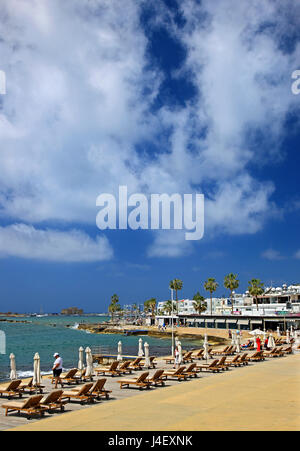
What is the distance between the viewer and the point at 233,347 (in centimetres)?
3328

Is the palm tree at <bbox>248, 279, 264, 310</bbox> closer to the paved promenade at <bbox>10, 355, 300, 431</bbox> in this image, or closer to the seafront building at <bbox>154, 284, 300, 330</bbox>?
the seafront building at <bbox>154, 284, 300, 330</bbox>

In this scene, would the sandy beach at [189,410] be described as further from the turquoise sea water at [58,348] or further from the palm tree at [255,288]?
the palm tree at [255,288]

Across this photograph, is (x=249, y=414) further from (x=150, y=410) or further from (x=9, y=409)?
(x=9, y=409)

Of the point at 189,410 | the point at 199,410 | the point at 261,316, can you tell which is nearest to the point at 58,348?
the point at 261,316

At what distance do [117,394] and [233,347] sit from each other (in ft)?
62.5

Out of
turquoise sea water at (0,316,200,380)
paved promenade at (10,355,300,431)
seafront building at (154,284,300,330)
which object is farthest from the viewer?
seafront building at (154,284,300,330)

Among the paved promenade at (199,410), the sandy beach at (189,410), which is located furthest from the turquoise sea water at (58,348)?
the paved promenade at (199,410)

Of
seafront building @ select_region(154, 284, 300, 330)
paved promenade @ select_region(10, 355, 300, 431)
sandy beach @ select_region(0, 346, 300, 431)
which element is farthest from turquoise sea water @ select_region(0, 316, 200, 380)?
paved promenade @ select_region(10, 355, 300, 431)

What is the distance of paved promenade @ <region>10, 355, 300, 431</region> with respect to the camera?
1052cm

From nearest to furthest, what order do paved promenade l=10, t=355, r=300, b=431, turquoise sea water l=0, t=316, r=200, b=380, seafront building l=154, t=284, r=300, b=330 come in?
paved promenade l=10, t=355, r=300, b=431 < turquoise sea water l=0, t=316, r=200, b=380 < seafront building l=154, t=284, r=300, b=330

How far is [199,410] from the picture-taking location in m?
12.3

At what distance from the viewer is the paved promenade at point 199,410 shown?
1052 cm
